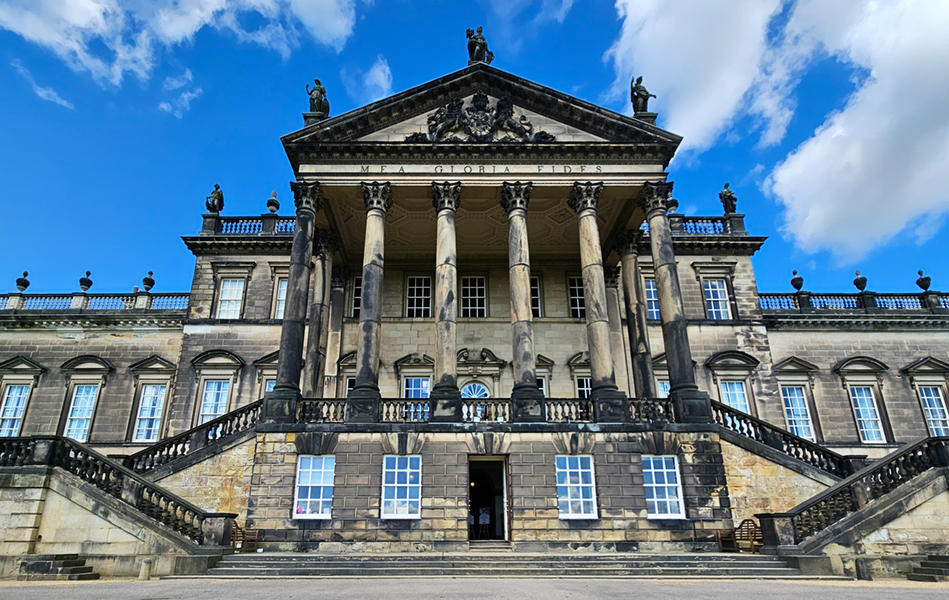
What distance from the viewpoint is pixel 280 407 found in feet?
57.7

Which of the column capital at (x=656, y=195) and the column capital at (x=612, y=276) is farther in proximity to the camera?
the column capital at (x=612, y=276)

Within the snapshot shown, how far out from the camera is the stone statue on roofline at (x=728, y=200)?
28.4 metres

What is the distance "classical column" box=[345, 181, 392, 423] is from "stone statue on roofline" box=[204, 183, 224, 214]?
1119cm

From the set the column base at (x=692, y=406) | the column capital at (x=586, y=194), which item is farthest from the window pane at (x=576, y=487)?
the column capital at (x=586, y=194)

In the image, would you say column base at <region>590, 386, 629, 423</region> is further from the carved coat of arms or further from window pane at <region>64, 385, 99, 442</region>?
window pane at <region>64, 385, 99, 442</region>

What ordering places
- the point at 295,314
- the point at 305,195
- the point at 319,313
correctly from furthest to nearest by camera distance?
the point at 319,313, the point at 305,195, the point at 295,314

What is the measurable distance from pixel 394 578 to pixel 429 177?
43.5 ft

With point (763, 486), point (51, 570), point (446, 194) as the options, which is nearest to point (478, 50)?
point (446, 194)

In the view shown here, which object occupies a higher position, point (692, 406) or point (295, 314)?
point (295, 314)

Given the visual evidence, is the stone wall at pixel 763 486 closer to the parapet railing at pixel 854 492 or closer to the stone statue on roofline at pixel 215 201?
the parapet railing at pixel 854 492

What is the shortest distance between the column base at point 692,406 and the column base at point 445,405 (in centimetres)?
683

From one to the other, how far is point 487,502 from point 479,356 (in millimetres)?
5925

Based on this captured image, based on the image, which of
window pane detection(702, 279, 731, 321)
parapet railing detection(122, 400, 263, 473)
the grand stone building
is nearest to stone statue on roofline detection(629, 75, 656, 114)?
the grand stone building

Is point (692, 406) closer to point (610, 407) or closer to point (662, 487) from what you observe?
point (610, 407)
